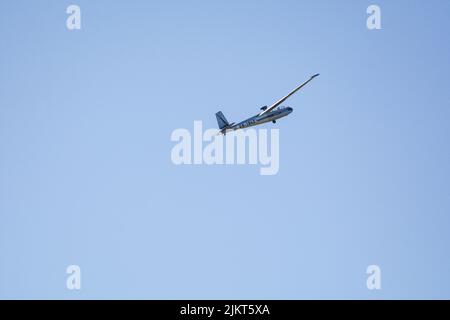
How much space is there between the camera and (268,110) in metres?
115
